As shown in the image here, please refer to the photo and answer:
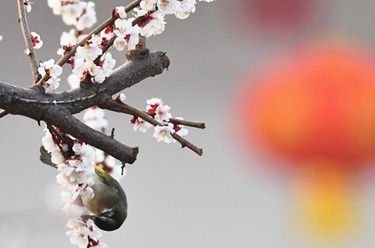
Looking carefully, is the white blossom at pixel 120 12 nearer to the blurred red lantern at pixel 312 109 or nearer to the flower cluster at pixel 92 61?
the flower cluster at pixel 92 61

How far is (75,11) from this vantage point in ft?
2.06

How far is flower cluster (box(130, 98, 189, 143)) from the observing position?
0.49 metres

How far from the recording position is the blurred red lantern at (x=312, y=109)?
1.46 meters

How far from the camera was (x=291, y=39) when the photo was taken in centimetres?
151

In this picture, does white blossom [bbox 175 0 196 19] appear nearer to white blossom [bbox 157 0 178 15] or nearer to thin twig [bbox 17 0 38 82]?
white blossom [bbox 157 0 178 15]

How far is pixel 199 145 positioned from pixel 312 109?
1.02 feet

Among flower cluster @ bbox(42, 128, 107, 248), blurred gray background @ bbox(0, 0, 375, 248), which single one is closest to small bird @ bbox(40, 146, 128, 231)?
flower cluster @ bbox(42, 128, 107, 248)

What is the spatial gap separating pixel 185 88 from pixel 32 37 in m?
0.91

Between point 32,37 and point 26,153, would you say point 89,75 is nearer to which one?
point 32,37

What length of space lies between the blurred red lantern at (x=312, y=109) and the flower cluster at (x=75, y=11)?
2.91 ft

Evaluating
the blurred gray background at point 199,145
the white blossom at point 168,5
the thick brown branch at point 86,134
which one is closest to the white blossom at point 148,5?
the white blossom at point 168,5

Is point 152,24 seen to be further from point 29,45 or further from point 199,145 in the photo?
point 199,145

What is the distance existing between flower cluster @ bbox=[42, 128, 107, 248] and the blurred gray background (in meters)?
0.84

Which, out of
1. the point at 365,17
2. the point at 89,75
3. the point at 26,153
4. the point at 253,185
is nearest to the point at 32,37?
the point at 89,75
